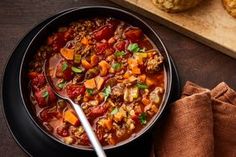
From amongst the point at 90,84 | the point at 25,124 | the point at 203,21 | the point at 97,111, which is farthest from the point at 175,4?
the point at 25,124

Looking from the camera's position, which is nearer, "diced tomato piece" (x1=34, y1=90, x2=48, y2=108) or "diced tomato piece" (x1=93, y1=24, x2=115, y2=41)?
"diced tomato piece" (x1=34, y1=90, x2=48, y2=108)

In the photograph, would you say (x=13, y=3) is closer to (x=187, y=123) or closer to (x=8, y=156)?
(x=8, y=156)

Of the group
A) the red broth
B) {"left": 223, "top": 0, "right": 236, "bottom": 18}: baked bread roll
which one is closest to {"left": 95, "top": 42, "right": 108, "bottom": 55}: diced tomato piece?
the red broth

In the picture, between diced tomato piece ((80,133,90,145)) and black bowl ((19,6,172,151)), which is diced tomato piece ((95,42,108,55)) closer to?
black bowl ((19,6,172,151))

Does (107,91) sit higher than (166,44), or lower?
higher

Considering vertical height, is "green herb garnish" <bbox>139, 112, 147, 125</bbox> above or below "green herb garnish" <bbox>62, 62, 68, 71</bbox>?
below

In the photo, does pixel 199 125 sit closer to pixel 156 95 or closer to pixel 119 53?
pixel 156 95

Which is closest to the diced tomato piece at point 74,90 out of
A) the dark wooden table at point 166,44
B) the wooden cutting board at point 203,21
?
the dark wooden table at point 166,44

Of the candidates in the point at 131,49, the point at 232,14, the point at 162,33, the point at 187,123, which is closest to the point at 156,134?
the point at 187,123
